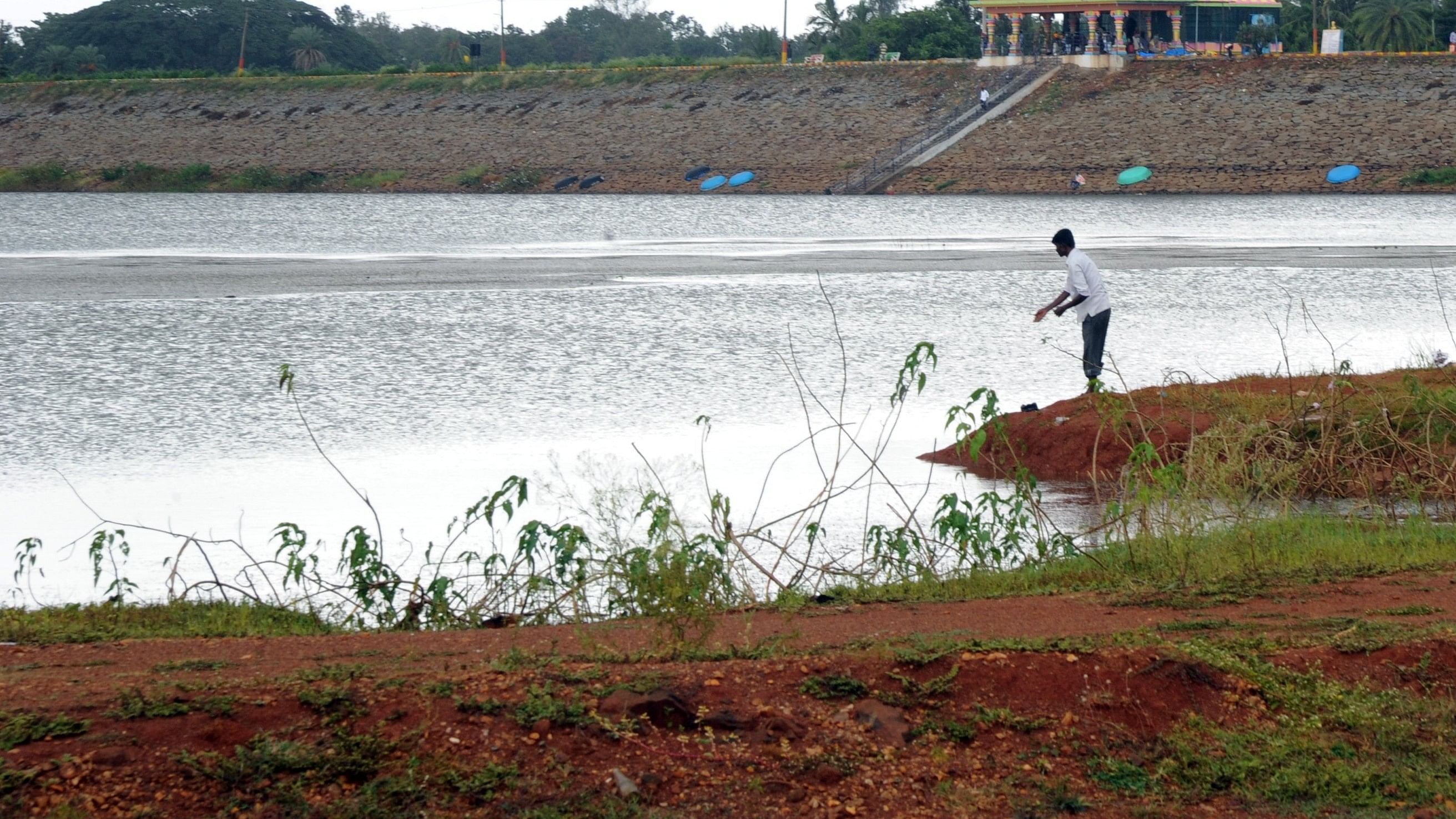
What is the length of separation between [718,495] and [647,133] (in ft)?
180

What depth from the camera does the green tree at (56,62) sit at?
287 ft

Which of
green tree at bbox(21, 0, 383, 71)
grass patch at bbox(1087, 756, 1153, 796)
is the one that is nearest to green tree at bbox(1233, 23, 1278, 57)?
green tree at bbox(21, 0, 383, 71)

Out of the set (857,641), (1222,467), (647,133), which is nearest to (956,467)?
(1222,467)

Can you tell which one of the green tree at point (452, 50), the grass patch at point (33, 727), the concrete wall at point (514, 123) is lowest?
the grass patch at point (33, 727)

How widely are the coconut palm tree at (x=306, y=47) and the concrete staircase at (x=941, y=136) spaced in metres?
49.8

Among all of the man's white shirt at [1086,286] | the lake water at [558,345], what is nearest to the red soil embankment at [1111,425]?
the lake water at [558,345]

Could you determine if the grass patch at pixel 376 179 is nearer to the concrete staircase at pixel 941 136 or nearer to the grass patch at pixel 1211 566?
the concrete staircase at pixel 941 136

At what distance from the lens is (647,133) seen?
60844 mm

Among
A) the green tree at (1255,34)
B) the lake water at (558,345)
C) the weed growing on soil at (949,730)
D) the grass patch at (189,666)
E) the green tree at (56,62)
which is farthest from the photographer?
the green tree at (56,62)

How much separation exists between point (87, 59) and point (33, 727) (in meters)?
94.5

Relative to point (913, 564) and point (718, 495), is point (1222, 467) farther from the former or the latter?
point (718, 495)

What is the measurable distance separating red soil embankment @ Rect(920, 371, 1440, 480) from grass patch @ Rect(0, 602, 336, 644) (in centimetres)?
536

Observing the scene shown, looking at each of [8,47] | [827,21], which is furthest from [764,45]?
[8,47]

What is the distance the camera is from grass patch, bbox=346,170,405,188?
195 feet
